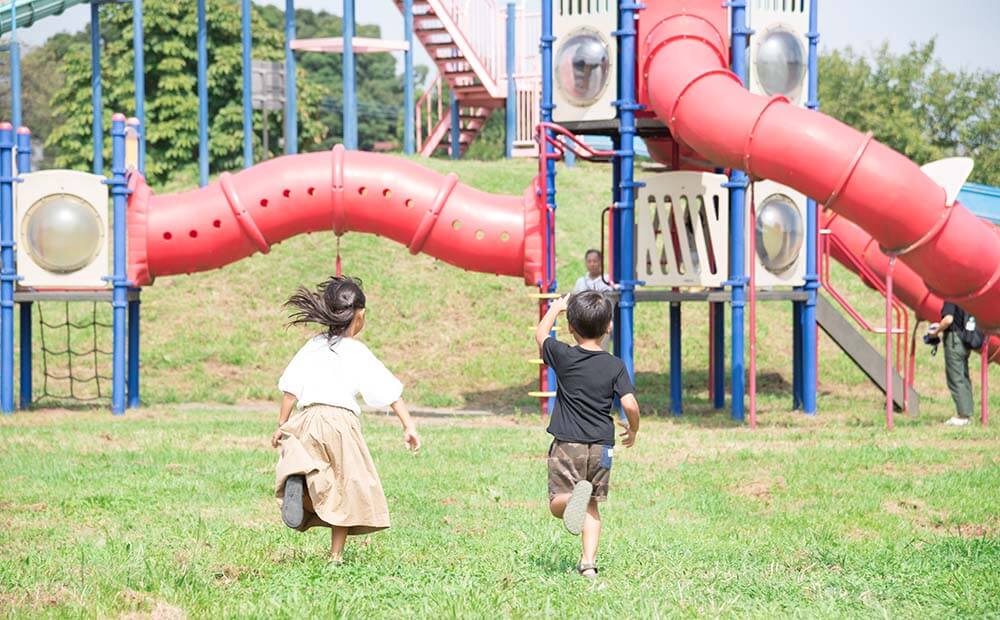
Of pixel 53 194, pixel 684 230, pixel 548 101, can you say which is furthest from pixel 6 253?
pixel 684 230

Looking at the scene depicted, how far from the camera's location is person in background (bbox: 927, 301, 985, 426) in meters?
14.1

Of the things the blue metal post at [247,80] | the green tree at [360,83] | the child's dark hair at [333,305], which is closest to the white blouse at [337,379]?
the child's dark hair at [333,305]

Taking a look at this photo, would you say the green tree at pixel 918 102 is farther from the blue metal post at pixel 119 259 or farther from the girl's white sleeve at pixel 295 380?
the girl's white sleeve at pixel 295 380

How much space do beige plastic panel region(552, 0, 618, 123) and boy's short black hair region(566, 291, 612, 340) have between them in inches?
323

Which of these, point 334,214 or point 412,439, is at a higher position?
point 334,214

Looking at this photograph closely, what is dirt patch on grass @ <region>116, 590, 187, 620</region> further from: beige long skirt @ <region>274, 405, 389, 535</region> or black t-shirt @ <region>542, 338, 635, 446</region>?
black t-shirt @ <region>542, 338, 635, 446</region>

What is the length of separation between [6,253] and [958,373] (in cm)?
1035

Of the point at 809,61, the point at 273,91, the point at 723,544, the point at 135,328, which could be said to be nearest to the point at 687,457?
the point at 723,544

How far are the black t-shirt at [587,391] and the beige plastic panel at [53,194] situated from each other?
9.98 metres

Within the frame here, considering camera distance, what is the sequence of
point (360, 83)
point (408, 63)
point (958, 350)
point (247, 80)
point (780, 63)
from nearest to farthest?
point (958, 350) → point (780, 63) → point (247, 80) → point (408, 63) → point (360, 83)

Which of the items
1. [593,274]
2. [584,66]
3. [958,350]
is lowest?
[958,350]

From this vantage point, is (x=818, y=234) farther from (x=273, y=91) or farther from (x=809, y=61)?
(x=273, y=91)

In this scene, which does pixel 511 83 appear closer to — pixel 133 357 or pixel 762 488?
pixel 133 357

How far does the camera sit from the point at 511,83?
27828 millimetres
